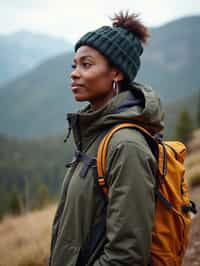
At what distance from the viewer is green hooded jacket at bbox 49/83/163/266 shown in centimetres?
167

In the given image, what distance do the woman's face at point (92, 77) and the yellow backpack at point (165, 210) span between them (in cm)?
31

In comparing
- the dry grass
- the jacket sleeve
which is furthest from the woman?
the dry grass

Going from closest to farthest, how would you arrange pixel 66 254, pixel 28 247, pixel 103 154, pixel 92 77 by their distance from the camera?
1. pixel 103 154
2. pixel 66 254
3. pixel 92 77
4. pixel 28 247

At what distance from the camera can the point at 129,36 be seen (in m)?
2.21

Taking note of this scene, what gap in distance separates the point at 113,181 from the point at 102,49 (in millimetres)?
777

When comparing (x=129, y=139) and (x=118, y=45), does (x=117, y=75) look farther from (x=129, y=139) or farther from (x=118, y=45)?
(x=129, y=139)

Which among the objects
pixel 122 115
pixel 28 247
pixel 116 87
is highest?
pixel 116 87

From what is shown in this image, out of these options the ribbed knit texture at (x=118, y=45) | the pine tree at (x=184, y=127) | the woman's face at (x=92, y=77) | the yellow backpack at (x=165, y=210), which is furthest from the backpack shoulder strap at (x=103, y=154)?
the pine tree at (x=184, y=127)

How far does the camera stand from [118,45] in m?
2.12

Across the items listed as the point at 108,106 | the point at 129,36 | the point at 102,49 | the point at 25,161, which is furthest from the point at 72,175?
the point at 25,161

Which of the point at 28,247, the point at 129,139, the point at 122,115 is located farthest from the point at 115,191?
the point at 28,247

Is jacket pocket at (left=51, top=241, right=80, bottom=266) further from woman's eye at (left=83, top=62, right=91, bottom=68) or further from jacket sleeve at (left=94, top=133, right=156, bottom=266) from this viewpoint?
woman's eye at (left=83, top=62, right=91, bottom=68)

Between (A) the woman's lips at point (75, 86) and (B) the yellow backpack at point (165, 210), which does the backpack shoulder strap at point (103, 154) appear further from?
(A) the woman's lips at point (75, 86)

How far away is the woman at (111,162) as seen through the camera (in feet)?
5.50
